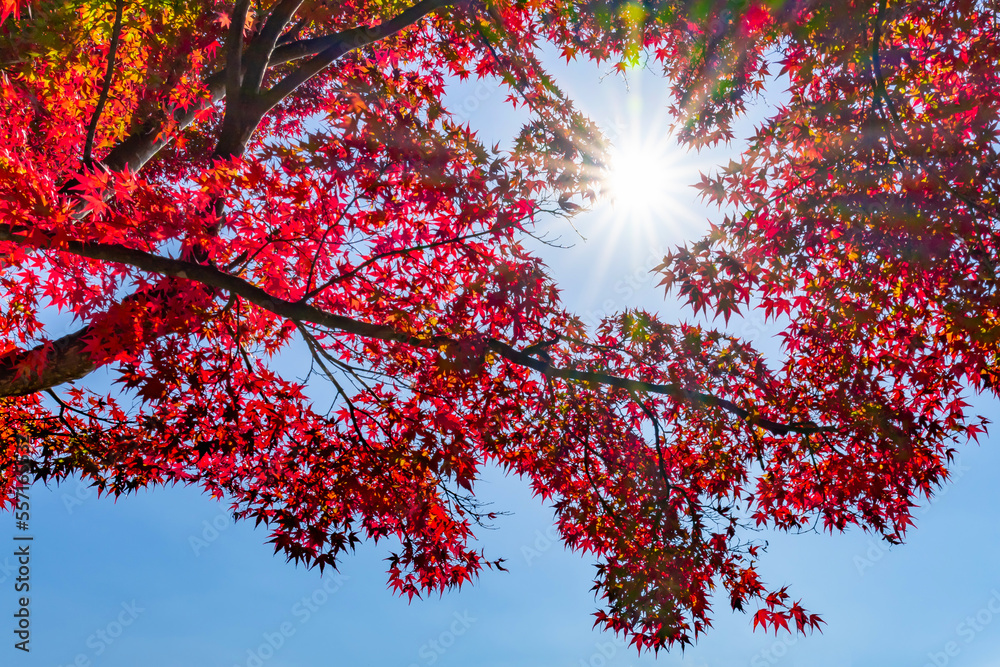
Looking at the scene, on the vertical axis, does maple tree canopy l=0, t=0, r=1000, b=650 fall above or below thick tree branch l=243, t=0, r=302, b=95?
below

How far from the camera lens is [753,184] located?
542 centimetres

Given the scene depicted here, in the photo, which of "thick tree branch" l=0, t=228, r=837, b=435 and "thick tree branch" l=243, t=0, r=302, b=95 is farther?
"thick tree branch" l=243, t=0, r=302, b=95

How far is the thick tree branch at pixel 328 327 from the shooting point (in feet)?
14.7

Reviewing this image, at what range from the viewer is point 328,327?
493 centimetres

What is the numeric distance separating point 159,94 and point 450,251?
4536 mm

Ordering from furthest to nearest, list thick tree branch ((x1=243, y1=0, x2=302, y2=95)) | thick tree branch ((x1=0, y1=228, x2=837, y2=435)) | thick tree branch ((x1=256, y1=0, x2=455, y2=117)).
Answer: thick tree branch ((x1=243, y1=0, x2=302, y2=95)) < thick tree branch ((x1=256, y1=0, x2=455, y2=117)) < thick tree branch ((x1=0, y1=228, x2=837, y2=435))

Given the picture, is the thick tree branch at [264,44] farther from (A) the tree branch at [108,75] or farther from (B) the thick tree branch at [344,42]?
(A) the tree branch at [108,75]

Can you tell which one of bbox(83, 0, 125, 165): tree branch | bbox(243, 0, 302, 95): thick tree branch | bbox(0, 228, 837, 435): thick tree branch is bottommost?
bbox(0, 228, 837, 435): thick tree branch

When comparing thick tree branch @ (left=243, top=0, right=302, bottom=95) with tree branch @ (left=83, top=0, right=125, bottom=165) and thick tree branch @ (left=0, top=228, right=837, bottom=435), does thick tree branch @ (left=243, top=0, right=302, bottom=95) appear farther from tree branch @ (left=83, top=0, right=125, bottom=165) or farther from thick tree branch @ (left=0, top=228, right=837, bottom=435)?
thick tree branch @ (left=0, top=228, right=837, bottom=435)

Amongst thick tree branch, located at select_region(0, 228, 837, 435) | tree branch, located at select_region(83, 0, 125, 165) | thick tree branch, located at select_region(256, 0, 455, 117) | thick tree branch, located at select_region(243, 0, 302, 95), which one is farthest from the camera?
thick tree branch, located at select_region(243, 0, 302, 95)

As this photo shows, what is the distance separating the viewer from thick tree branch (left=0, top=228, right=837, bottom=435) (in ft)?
14.7

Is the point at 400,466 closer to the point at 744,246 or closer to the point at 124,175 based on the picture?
the point at 124,175

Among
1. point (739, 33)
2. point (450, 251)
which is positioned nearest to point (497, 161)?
point (450, 251)

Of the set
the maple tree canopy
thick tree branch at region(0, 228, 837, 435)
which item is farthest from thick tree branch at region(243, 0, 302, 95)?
thick tree branch at region(0, 228, 837, 435)
